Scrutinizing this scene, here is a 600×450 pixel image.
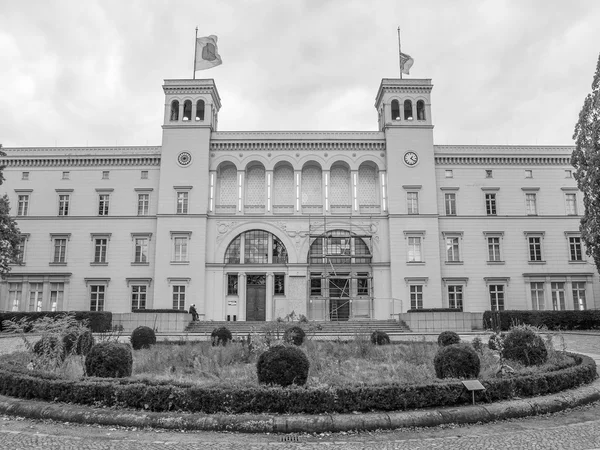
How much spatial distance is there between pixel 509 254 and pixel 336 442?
34.0m

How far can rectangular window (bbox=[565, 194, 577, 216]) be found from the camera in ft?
131

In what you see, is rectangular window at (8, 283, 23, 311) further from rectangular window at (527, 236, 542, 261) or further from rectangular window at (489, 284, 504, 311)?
rectangular window at (527, 236, 542, 261)

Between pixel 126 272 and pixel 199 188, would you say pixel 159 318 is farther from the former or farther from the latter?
pixel 199 188

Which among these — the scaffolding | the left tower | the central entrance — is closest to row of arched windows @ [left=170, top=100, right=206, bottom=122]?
the left tower

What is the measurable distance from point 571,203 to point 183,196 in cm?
2935

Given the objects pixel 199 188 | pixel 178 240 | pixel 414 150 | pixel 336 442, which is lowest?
pixel 336 442

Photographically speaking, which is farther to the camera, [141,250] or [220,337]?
[141,250]

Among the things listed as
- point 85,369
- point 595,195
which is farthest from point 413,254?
point 85,369

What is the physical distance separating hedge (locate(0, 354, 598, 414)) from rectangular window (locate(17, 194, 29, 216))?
3347cm

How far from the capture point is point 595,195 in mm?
28609

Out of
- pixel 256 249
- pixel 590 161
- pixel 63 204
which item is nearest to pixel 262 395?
pixel 590 161

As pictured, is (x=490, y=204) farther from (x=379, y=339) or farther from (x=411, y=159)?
(x=379, y=339)

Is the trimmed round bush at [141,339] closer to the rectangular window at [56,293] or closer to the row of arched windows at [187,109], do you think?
the rectangular window at [56,293]

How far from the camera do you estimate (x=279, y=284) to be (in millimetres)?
38219
